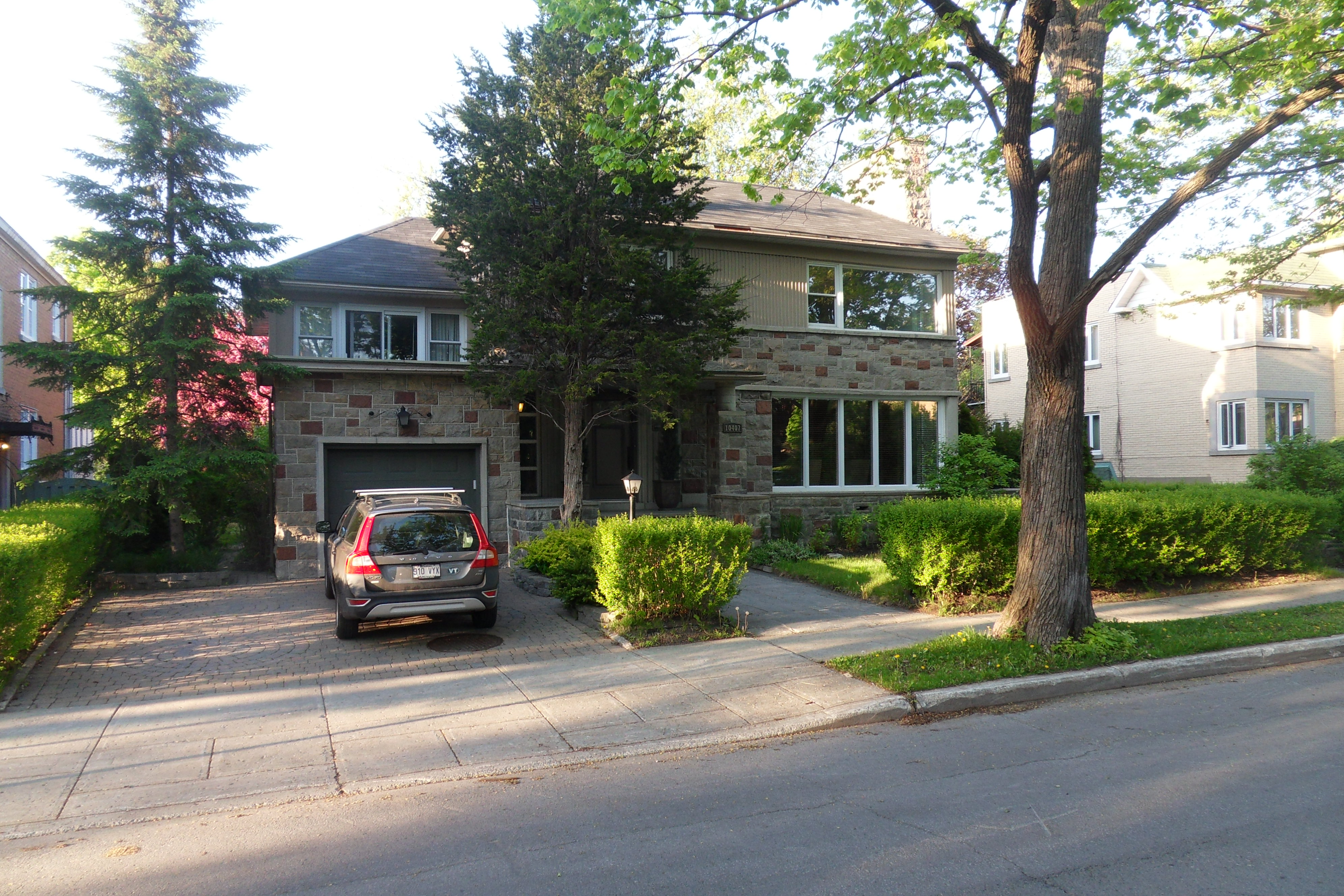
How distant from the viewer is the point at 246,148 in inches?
540

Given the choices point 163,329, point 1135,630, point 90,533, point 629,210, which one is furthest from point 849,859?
point 163,329

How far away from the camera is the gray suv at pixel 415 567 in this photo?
877 cm

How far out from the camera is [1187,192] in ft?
24.0

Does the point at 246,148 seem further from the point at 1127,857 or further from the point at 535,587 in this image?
the point at 1127,857

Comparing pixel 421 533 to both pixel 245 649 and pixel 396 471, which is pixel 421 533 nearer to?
pixel 245 649

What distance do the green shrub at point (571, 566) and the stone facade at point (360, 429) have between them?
4301 millimetres

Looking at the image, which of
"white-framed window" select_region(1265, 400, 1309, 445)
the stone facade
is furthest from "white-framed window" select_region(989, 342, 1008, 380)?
the stone facade

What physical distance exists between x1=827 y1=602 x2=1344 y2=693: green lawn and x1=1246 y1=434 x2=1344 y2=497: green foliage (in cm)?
758

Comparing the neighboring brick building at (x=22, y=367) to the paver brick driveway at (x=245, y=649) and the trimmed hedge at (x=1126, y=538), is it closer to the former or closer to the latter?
the paver brick driveway at (x=245, y=649)

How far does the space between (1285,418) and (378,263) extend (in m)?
25.4

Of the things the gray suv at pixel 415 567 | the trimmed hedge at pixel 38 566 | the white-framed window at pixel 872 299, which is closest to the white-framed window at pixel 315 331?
the trimmed hedge at pixel 38 566

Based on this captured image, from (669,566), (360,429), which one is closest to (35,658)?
(669,566)

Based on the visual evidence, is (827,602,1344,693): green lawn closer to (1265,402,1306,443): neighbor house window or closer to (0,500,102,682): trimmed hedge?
(0,500,102,682): trimmed hedge

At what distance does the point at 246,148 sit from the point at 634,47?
8607 millimetres
